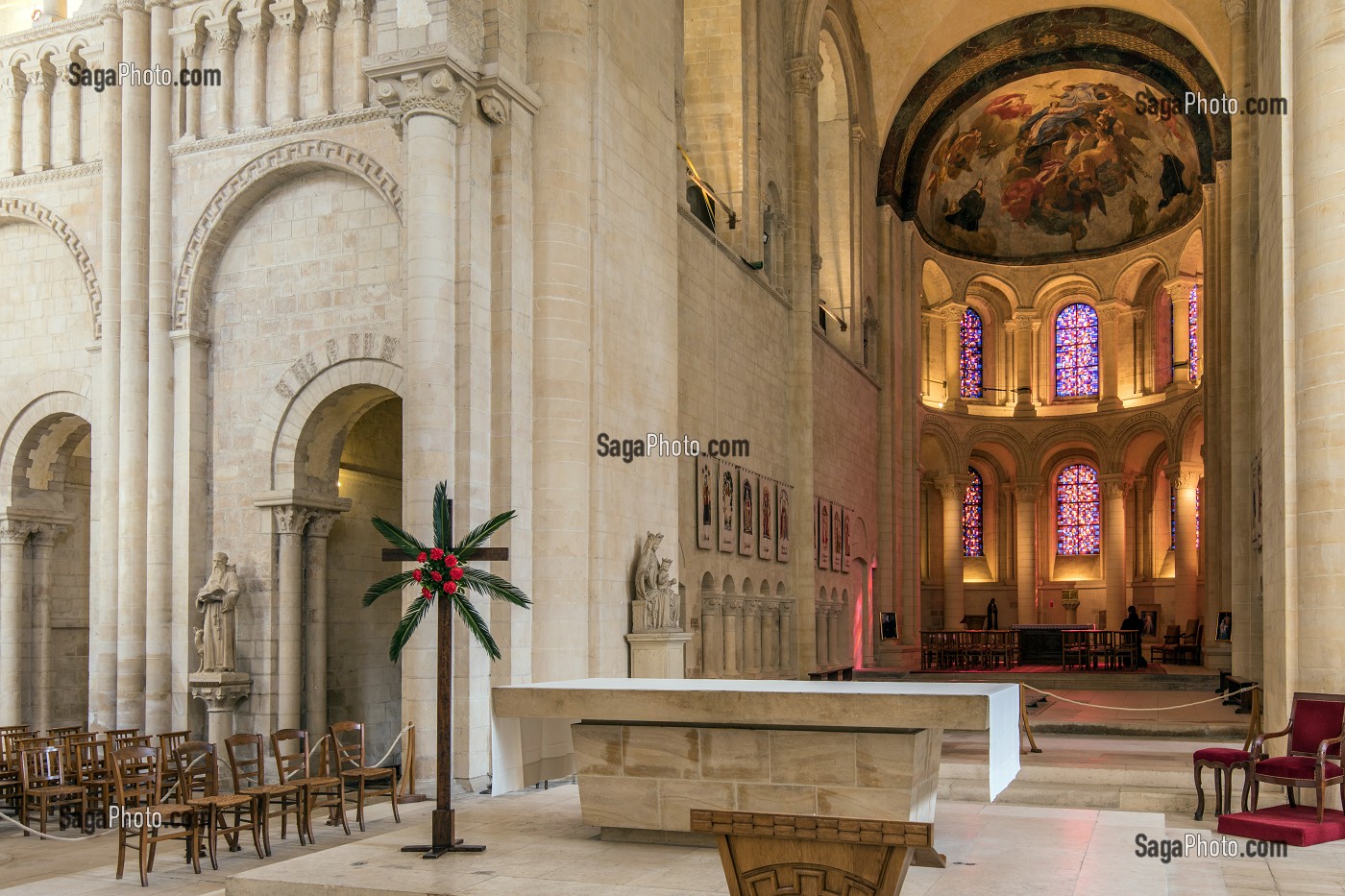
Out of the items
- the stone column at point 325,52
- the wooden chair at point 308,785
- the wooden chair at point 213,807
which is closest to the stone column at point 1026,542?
the stone column at point 325,52

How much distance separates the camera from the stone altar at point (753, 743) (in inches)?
327

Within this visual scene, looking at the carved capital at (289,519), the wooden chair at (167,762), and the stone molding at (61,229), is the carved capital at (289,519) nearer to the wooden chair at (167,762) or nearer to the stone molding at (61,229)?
the wooden chair at (167,762)

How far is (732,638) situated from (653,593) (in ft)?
17.9

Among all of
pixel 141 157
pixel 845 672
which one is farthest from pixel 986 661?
pixel 141 157

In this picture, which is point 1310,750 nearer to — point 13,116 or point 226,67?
point 226,67

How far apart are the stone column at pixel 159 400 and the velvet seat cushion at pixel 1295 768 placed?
489 inches

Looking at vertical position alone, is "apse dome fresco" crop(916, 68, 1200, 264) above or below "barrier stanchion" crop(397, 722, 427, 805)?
above

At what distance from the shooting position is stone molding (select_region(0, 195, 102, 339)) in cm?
1742

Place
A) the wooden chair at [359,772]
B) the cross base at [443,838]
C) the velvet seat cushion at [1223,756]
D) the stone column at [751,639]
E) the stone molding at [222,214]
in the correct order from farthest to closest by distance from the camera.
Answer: the stone column at [751,639], the stone molding at [222,214], the velvet seat cushion at [1223,756], the wooden chair at [359,772], the cross base at [443,838]

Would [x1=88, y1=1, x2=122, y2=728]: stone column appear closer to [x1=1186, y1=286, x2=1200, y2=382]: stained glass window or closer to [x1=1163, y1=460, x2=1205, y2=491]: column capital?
[x1=1163, y1=460, x2=1205, y2=491]: column capital

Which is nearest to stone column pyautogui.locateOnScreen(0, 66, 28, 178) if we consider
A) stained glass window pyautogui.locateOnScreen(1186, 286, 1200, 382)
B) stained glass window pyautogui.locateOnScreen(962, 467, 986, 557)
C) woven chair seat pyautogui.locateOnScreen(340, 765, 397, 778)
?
woven chair seat pyautogui.locateOnScreen(340, 765, 397, 778)

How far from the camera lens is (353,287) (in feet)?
51.5

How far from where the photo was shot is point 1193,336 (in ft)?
121

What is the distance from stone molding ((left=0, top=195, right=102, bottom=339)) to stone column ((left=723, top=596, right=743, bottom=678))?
1030 cm
